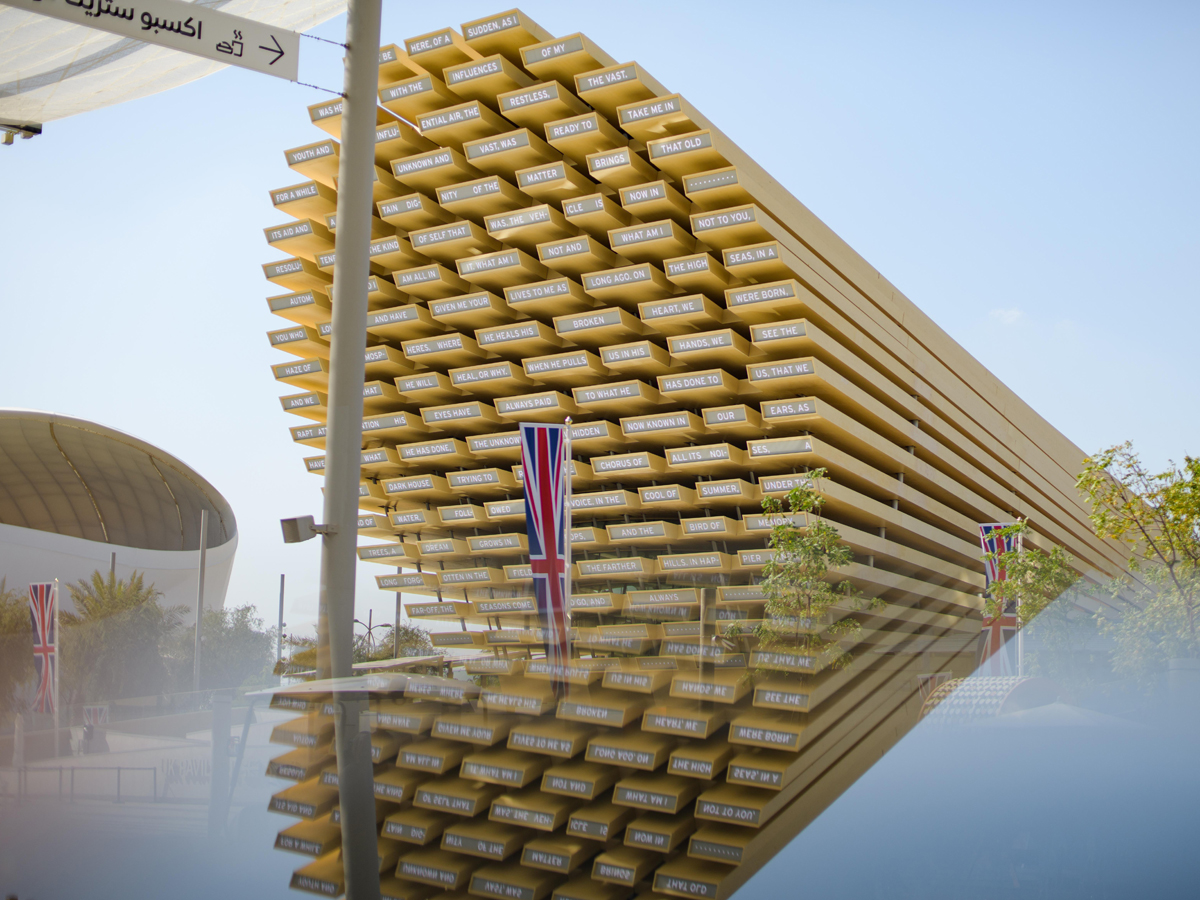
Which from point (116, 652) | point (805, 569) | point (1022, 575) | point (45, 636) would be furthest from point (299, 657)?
point (1022, 575)

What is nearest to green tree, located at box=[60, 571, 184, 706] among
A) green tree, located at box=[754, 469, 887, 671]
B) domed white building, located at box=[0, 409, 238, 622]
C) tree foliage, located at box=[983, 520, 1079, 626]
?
green tree, located at box=[754, 469, 887, 671]

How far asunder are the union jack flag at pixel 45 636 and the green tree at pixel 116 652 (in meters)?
0.10

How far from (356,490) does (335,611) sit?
1.17m

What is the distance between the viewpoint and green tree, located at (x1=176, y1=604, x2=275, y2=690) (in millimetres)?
9141

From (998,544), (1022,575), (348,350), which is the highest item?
(348,350)

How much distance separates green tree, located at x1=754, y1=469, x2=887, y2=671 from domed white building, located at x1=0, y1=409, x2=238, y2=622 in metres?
28.8

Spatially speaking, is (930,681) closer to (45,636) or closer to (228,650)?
(45,636)

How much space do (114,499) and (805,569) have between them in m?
36.6

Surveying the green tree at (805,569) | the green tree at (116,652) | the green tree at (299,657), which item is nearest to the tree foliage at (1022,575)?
the green tree at (805,569)

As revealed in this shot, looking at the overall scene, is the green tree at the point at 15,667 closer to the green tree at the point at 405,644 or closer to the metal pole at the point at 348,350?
the metal pole at the point at 348,350

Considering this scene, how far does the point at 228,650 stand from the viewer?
11.7 meters

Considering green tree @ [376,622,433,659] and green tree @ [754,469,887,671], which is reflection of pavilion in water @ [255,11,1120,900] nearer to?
green tree @ [754,469,887,671]

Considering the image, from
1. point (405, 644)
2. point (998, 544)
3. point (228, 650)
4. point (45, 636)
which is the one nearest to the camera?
point (45, 636)

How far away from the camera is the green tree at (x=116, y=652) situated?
7.22 meters
